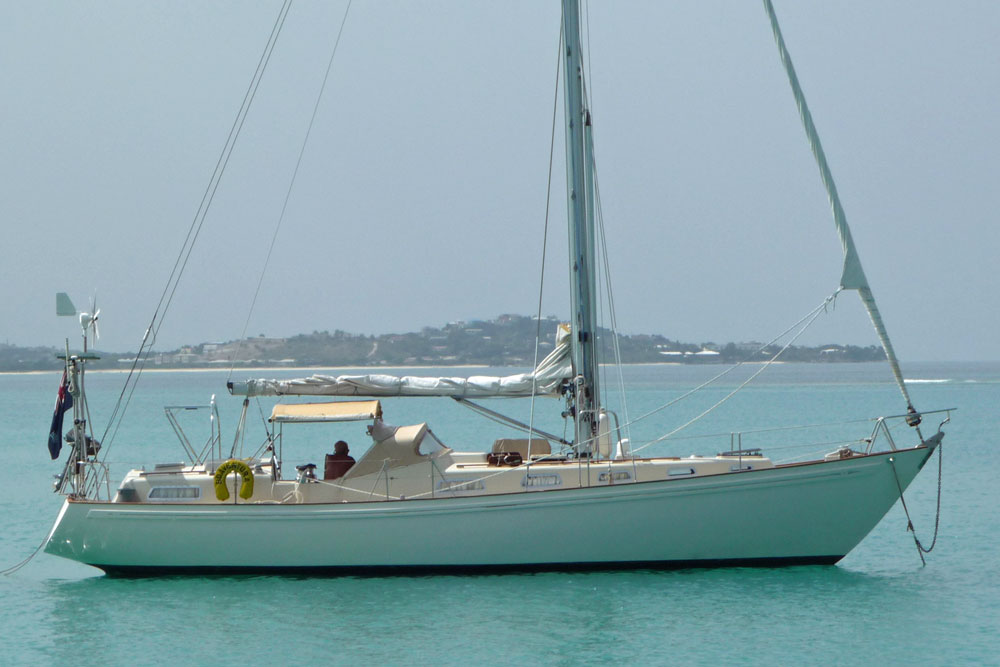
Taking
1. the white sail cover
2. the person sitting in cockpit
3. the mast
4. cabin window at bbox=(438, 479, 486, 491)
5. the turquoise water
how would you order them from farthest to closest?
the mast
the white sail cover
the person sitting in cockpit
cabin window at bbox=(438, 479, 486, 491)
the turquoise water

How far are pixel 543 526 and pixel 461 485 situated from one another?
135 cm

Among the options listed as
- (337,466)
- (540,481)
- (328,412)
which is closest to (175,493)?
(337,466)

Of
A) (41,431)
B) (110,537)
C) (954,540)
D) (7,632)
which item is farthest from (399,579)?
(41,431)

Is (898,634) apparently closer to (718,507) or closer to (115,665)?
(718,507)

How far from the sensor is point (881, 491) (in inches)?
687

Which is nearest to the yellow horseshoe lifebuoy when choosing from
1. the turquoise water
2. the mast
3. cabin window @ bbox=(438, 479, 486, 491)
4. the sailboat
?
the sailboat

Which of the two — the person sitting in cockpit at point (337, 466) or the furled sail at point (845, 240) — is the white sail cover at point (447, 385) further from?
the furled sail at point (845, 240)

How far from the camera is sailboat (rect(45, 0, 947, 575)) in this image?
56.3 ft

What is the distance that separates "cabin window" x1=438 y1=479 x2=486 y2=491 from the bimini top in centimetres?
142

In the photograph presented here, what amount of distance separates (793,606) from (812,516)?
1.63 m

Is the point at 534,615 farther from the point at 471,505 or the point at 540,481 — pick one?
the point at 540,481

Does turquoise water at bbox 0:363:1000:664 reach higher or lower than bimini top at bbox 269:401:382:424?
lower

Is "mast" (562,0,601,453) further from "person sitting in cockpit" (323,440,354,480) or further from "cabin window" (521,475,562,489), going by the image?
"person sitting in cockpit" (323,440,354,480)

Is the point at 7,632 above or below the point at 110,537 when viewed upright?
below
